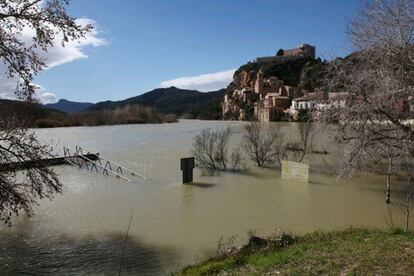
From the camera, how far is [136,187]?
1134 inches

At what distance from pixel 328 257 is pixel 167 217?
12.0 m

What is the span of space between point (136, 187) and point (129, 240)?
12.8 meters

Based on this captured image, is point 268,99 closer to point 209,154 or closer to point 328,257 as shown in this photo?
point 209,154

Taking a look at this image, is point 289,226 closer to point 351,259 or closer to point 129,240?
point 129,240

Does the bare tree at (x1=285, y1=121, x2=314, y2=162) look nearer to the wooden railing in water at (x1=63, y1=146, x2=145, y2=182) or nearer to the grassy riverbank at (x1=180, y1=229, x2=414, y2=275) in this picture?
the wooden railing in water at (x1=63, y1=146, x2=145, y2=182)

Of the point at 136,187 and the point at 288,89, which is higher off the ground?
the point at 288,89

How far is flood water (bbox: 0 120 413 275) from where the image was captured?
1405cm

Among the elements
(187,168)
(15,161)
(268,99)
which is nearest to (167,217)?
(187,168)

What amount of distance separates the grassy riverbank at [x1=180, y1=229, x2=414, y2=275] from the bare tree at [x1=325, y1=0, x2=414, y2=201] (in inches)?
84.0

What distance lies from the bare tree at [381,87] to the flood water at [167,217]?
246 inches

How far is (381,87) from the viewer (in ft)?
29.7

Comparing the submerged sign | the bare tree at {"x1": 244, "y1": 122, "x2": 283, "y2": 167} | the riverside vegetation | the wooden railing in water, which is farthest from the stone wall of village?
the submerged sign

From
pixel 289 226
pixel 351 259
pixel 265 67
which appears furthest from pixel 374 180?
pixel 265 67

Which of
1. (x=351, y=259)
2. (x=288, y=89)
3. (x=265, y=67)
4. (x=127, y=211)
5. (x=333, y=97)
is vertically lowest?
(x=127, y=211)
